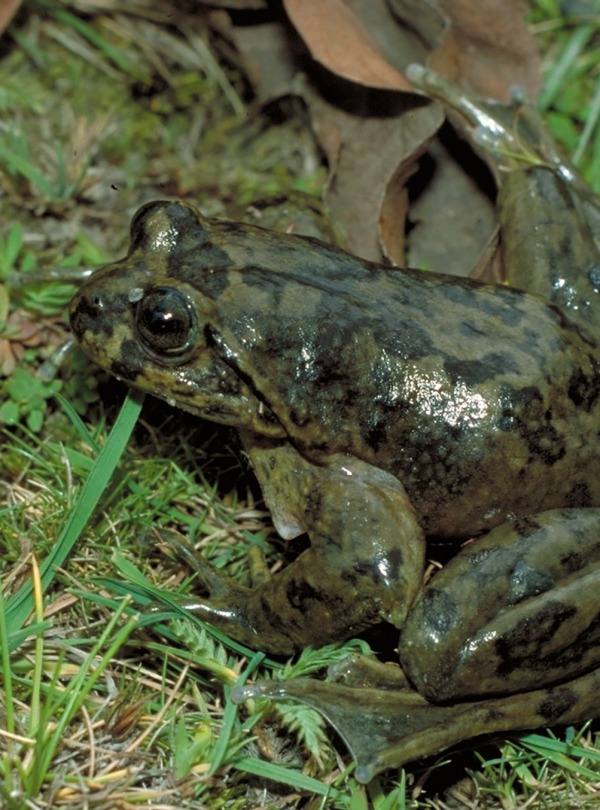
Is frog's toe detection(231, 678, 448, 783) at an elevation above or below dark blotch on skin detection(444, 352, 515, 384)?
below

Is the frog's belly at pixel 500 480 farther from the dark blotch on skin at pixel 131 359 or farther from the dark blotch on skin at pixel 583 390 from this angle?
the dark blotch on skin at pixel 131 359

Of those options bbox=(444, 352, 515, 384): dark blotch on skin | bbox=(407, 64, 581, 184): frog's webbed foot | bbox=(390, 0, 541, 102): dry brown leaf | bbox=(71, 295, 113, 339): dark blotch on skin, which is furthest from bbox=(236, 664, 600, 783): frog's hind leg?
bbox=(390, 0, 541, 102): dry brown leaf

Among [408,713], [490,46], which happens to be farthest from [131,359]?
[490,46]

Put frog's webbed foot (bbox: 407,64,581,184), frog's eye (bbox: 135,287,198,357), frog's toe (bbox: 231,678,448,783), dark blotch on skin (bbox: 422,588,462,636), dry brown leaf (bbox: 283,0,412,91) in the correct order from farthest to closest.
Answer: dry brown leaf (bbox: 283,0,412,91)
frog's webbed foot (bbox: 407,64,581,184)
frog's eye (bbox: 135,287,198,357)
dark blotch on skin (bbox: 422,588,462,636)
frog's toe (bbox: 231,678,448,783)

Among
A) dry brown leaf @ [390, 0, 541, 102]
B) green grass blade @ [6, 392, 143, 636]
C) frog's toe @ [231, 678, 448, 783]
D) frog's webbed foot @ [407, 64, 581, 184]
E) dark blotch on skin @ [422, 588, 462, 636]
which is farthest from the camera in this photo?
dry brown leaf @ [390, 0, 541, 102]

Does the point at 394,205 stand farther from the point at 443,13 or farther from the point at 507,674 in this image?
the point at 507,674

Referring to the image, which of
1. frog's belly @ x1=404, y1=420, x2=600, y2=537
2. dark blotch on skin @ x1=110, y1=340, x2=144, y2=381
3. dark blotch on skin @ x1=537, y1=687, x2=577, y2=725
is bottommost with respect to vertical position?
dark blotch on skin @ x1=537, y1=687, x2=577, y2=725

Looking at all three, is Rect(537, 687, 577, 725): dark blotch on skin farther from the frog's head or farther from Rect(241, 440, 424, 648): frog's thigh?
the frog's head

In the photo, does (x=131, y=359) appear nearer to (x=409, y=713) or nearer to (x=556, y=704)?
(x=409, y=713)

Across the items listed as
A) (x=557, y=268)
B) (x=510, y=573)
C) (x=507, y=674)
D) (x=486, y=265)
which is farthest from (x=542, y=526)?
(x=486, y=265)
